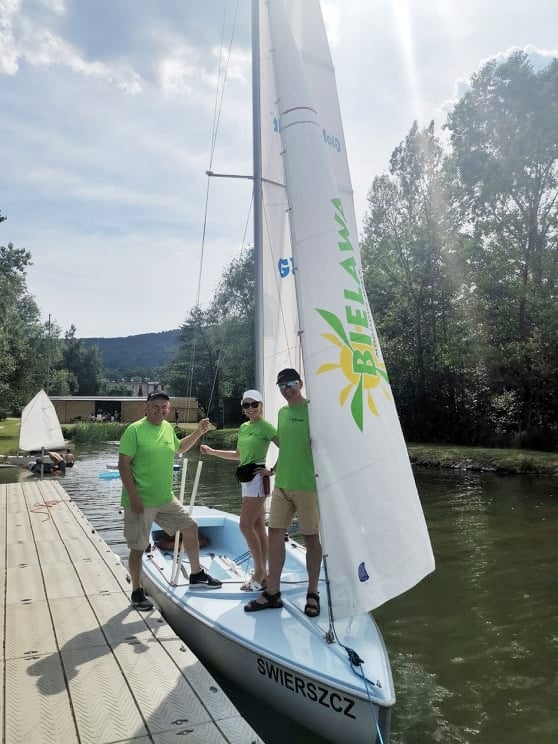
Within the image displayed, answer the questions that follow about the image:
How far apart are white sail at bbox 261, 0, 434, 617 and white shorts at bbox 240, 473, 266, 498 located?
1.47 meters

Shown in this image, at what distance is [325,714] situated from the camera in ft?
13.6

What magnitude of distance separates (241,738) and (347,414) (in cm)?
Answer: 230

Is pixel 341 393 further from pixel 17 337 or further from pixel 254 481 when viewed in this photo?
pixel 17 337

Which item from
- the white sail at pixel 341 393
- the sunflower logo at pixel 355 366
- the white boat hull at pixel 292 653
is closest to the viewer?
the white boat hull at pixel 292 653

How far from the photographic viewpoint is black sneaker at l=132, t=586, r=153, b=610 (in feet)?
18.4

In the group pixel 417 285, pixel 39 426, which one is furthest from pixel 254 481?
pixel 417 285

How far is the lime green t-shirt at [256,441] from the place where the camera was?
591cm

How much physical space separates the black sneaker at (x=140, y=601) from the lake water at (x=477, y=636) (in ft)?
3.63

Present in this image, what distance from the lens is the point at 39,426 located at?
2280 centimetres

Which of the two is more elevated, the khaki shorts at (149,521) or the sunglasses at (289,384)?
the sunglasses at (289,384)

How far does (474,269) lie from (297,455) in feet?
89.1

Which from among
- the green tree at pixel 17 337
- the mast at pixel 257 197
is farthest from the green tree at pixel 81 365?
the mast at pixel 257 197

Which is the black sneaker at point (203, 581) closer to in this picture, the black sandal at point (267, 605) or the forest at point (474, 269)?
the black sandal at point (267, 605)

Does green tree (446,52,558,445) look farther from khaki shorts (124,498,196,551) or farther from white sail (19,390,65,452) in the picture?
khaki shorts (124,498,196,551)
